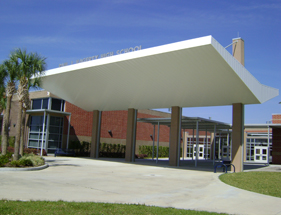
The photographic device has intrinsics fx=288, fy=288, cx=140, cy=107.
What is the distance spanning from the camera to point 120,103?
29.2 meters

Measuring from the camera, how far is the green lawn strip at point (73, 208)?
6.68 m

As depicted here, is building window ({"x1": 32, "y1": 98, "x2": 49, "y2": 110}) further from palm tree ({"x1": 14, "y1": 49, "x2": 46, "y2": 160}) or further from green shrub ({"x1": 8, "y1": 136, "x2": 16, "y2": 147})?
palm tree ({"x1": 14, "y1": 49, "x2": 46, "y2": 160})

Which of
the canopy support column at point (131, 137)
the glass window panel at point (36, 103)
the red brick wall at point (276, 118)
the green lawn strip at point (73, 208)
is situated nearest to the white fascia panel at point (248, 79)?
the green lawn strip at point (73, 208)

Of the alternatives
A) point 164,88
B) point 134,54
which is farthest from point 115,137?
point 134,54

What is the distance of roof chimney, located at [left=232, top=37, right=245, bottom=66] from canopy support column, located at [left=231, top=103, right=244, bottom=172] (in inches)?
141

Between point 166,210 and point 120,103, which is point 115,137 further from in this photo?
point 166,210

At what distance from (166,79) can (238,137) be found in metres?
7.12

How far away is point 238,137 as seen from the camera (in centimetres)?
2183

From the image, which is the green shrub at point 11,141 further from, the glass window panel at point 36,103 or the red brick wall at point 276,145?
the red brick wall at point 276,145

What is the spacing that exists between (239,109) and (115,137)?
2198 centimetres

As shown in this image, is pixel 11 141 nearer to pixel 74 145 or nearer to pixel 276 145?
pixel 74 145

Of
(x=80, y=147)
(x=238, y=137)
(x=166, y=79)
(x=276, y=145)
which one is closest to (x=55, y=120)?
(x=80, y=147)

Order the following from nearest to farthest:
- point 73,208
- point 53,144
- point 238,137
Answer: point 73,208 → point 238,137 → point 53,144

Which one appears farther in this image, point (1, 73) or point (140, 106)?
point (140, 106)
